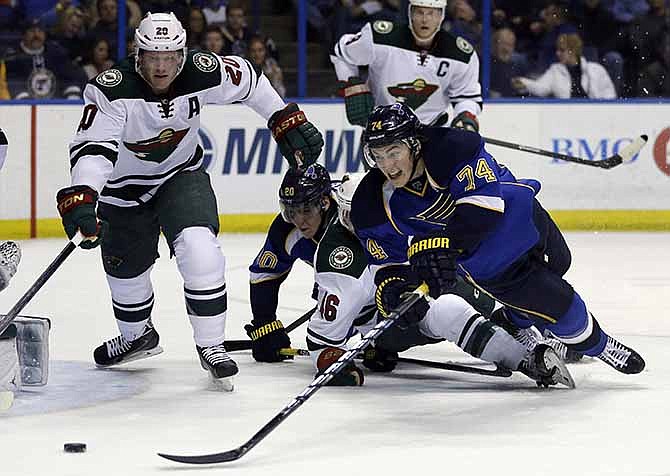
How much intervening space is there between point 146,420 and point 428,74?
311cm

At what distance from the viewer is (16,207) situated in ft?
27.1

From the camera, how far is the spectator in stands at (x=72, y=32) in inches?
339

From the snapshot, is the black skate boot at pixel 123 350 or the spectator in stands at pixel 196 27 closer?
the black skate boot at pixel 123 350

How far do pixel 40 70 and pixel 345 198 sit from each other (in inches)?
165

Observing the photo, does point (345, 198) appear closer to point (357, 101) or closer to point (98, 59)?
point (357, 101)

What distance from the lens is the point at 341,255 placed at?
15.3 feet

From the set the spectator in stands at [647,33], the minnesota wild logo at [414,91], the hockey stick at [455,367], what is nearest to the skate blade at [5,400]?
the hockey stick at [455,367]

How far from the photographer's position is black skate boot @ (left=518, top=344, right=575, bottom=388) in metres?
4.48

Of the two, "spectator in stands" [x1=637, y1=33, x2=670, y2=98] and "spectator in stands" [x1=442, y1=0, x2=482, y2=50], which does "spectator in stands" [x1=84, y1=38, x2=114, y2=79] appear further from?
"spectator in stands" [x1=637, y1=33, x2=670, y2=98]

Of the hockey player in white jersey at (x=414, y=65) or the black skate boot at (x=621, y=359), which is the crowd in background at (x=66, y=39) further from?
the black skate boot at (x=621, y=359)

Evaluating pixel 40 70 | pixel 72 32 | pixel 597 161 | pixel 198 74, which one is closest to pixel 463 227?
pixel 198 74

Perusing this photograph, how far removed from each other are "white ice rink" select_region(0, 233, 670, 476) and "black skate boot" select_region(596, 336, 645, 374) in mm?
56

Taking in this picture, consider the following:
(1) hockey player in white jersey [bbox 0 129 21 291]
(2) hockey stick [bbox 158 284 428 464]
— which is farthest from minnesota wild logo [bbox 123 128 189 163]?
(2) hockey stick [bbox 158 284 428 464]

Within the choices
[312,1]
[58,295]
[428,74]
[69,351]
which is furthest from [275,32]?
[69,351]
